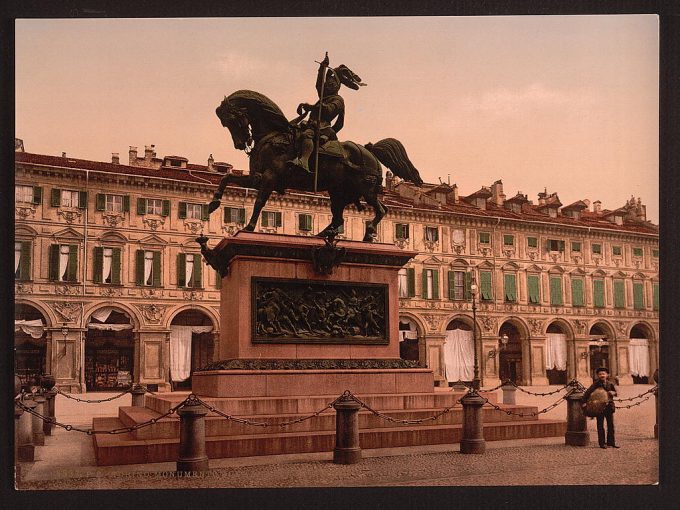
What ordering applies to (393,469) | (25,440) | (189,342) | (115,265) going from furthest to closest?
(189,342) → (115,265) → (25,440) → (393,469)

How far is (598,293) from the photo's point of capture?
119 feet

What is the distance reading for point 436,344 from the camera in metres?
36.7

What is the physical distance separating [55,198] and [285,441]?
22447 mm

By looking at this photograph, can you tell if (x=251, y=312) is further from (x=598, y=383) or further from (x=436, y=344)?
(x=436, y=344)

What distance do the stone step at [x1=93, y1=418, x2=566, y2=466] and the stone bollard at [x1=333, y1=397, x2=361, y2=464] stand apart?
0.65 m

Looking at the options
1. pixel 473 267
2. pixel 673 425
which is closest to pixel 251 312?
pixel 673 425

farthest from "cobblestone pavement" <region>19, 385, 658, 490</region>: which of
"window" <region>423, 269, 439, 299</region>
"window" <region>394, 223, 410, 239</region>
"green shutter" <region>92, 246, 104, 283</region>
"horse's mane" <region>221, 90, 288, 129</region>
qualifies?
"window" <region>423, 269, 439, 299</region>

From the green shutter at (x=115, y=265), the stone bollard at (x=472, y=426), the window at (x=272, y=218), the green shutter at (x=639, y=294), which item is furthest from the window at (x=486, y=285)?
the stone bollard at (x=472, y=426)

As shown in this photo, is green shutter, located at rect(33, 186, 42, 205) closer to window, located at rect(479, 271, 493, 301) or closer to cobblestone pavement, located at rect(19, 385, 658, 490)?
window, located at rect(479, 271, 493, 301)

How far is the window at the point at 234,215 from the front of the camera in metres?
32.5

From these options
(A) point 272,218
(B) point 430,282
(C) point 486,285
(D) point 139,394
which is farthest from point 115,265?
(D) point 139,394

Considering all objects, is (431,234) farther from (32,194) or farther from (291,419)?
(291,419)

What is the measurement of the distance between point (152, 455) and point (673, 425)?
20.2 ft

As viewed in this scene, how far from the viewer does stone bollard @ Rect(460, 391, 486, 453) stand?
34.6ft
